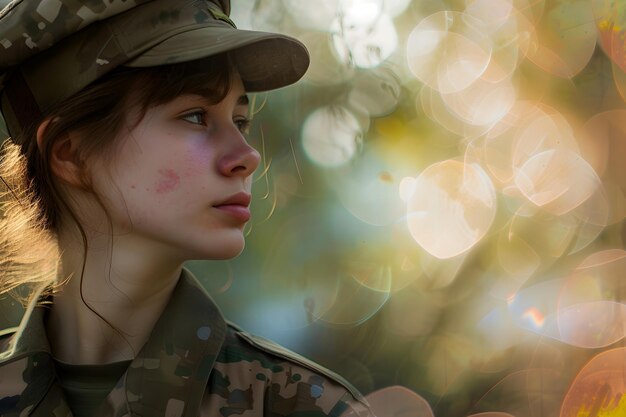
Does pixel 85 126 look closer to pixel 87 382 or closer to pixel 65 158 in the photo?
pixel 65 158

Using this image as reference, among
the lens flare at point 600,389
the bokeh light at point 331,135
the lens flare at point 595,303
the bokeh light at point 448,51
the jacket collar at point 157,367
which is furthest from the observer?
the bokeh light at point 448,51

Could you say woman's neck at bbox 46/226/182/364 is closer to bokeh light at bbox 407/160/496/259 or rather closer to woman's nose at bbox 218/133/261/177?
woman's nose at bbox 218/133/261/177

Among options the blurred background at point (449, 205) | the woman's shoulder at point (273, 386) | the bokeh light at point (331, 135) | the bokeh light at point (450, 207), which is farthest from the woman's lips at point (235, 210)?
the bokeh light at point (450, 207)

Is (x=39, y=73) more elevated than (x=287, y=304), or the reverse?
(x=39, y=73)

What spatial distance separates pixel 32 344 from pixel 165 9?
0.65 m

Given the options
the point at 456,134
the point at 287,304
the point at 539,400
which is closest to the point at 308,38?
the point at 456,134

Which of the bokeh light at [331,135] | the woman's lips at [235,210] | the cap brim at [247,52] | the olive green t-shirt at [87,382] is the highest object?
the cap brim at [247,52]

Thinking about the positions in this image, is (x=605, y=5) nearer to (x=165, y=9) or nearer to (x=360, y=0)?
(x=360, y=0)

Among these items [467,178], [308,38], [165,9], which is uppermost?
[165,9]

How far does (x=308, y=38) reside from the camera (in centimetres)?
266

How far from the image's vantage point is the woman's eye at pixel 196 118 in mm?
1252

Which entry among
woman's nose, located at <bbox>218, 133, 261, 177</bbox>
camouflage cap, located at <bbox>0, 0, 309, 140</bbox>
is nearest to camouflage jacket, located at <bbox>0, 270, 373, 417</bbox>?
woman's nose, located at <bbox>218, 133, 261, 177</bbox>

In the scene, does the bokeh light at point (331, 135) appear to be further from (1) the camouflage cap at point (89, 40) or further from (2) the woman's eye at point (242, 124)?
(1) the camouflage cap at point (89, 40)

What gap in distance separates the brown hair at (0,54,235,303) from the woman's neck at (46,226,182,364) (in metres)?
0.05
